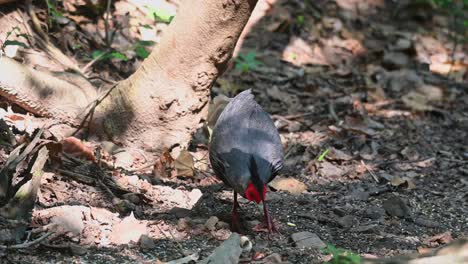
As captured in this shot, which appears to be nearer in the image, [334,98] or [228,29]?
[228,29]

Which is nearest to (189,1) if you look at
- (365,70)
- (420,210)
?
(420,210)

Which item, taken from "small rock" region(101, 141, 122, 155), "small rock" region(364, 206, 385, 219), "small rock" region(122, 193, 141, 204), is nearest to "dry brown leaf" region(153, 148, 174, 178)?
"small rock" region(101, 141, 122, 155)

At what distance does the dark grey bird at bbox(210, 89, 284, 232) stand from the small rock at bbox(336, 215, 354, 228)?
0.45 metres

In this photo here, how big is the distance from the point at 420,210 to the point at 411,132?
173 cm

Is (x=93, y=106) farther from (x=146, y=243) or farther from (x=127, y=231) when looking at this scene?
(x=146, y=243)

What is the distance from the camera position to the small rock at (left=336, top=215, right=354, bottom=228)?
441 centimetres

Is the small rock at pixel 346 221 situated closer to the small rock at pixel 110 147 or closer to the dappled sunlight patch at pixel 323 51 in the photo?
the small rock at pixel 110 147

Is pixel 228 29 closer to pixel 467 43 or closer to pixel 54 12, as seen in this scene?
pixel 54 12

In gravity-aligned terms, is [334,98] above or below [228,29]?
below

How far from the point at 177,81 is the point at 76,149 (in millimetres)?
796

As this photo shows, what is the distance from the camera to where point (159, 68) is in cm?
503

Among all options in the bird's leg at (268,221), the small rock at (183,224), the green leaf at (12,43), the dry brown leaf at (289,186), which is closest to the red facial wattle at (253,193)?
the bird's leg at (268,221)

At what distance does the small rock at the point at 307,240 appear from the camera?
393 cm

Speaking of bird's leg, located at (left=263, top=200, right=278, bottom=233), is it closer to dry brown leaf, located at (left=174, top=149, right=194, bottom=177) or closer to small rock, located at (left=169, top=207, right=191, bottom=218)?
small rock, located at (left=169, top=207, right=191, bottom=218)
